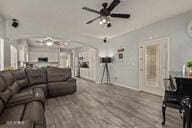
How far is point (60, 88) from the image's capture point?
4164 mm

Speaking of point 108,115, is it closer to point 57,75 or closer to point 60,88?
point 60,88

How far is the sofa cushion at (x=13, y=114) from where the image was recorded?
1.51 m

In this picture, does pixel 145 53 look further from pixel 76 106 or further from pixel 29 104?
pixel 29 104

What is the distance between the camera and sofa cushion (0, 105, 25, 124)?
1.51m

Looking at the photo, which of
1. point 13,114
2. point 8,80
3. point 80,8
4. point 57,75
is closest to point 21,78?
point 8,80

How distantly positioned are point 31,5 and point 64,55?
9.08 m

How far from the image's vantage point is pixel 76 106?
10.7 feet

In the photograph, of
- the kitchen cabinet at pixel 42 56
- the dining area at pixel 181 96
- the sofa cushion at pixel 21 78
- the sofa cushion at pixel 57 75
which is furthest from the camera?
the kitchen cabinet at pixel 42 56

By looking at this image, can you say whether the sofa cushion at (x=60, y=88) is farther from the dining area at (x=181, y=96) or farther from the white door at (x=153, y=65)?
the dining area at (x=181, y=96)

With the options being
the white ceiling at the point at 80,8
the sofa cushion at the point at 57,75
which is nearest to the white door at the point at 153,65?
the white ceiling at the point at 80,8

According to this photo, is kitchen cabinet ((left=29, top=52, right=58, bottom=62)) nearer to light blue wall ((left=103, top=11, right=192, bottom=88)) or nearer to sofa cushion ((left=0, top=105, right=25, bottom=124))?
light blue wall ((left=103, top=11, right=192, bottom=88))

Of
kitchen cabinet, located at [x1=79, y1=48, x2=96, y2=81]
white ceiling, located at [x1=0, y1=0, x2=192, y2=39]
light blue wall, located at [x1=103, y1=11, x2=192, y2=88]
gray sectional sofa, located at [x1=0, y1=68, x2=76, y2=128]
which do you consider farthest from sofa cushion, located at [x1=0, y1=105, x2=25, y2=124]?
kitchen cabinet, located at [x1=79, y1=48, x2=96, y2=81]

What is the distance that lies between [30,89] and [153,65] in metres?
4.26

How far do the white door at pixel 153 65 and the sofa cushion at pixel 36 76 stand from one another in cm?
389
